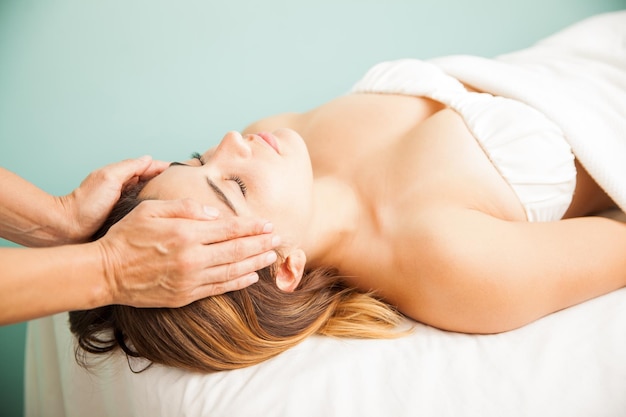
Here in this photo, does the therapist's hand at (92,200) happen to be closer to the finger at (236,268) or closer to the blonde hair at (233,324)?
the blonde hair at (233,324)

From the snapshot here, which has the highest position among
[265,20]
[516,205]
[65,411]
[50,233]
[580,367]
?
[265,20]

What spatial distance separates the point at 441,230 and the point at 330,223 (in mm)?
317

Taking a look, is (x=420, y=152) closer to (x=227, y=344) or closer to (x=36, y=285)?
(x=227, y=344)

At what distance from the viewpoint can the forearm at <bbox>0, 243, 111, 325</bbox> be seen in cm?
86

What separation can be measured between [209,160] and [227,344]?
0.44 metres

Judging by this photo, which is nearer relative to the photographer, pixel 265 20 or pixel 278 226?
pixel 278 226

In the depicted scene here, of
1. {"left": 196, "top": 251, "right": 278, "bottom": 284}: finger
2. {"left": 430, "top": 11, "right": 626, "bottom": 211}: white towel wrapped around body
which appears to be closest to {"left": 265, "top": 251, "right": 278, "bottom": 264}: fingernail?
{"left": 196, "top": 251, "right": 278, "bottom": 284}: finger

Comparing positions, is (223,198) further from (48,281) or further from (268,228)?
(48,281)

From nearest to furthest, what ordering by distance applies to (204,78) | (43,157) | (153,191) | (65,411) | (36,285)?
(36,285)
(153,191)
(65,411)
(43,157)
(204,78)

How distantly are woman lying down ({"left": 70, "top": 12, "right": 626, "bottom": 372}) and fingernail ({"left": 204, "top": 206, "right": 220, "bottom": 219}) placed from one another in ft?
0.29

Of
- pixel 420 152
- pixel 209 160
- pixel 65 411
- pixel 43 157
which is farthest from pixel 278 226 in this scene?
pixel 43 157

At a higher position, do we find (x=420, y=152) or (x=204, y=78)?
(x=204, y=78)

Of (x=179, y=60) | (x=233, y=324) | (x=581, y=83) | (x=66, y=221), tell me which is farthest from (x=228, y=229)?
(x=179, y=60)

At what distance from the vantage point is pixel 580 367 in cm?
108
